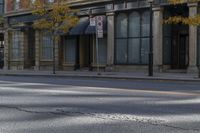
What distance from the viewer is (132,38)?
1382 inches

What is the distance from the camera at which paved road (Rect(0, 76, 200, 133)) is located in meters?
9.25

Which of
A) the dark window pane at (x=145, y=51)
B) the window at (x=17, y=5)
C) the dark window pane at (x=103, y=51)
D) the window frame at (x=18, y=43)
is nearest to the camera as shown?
the dark window pane at (x=145, y=51)

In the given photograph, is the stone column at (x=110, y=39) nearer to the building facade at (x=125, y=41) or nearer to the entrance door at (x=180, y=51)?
the building facade at (x=125, y=41)

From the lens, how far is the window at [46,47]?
141 ft

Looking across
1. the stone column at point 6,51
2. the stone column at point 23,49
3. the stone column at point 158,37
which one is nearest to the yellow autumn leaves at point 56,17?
the stone column at point 158,37

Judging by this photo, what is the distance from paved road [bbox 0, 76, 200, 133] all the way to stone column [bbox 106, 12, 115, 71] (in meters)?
20.2

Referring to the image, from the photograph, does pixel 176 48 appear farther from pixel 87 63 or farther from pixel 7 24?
pixel 7 24

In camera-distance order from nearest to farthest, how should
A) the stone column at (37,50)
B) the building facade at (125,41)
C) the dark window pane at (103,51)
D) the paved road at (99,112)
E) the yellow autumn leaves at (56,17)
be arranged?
1. the paved road at (99,112)
2. the building facade at (125,41)
3. the yellow autumn leaves at (56,17)
4. the dark window pane at (103,51)
5. the stone column at (37,50)

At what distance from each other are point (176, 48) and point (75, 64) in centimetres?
902

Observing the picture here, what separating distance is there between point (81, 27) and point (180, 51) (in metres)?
8.01

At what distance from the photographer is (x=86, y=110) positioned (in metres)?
11.7

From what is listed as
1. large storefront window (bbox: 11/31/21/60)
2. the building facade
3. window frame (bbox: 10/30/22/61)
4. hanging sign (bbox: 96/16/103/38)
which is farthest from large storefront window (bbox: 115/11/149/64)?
large storefront window (bbox: 11/31/21/60)

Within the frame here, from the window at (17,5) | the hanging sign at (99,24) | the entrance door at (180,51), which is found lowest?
the entrance door at (180,51)

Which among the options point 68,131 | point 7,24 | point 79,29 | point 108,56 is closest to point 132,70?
point 108,56
